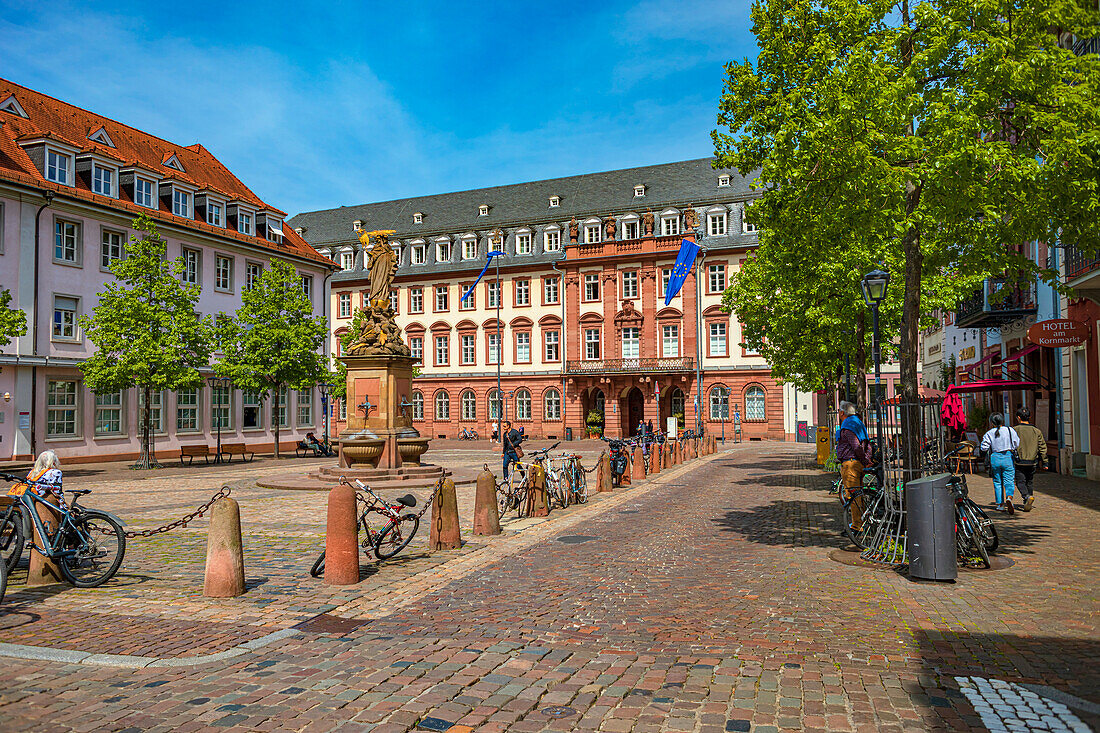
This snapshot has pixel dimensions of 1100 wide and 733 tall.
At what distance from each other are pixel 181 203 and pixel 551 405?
29.7 meters

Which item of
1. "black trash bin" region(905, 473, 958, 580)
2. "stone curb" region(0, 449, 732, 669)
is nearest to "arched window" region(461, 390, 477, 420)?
"stone curb" region(0, 449, 732, 669)

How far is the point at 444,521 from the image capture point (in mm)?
11156

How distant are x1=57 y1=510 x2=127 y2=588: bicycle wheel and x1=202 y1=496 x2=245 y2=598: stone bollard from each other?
3.91 feet

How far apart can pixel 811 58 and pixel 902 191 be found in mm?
3916

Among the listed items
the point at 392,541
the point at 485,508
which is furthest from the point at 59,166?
the point at 392,541

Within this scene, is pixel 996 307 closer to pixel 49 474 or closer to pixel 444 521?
pixel 444 521

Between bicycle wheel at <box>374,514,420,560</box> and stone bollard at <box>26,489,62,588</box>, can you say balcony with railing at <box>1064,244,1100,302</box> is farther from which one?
stone bollard at <box>26,489,62,588</box>

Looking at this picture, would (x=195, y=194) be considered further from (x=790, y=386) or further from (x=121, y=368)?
(x=790, y=386)

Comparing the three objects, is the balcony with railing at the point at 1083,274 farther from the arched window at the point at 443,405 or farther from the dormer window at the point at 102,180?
the arched window at the point at 443,405

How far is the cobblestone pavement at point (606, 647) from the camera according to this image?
16.3ft

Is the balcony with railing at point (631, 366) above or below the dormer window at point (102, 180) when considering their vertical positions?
below

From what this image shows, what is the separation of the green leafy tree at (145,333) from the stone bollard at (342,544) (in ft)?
76.3

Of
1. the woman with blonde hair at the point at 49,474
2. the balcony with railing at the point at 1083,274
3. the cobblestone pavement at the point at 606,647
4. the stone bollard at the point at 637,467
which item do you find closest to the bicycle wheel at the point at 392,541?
the cobblestone pavement at the point at 606,647

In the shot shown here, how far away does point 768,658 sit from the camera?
6.06m
